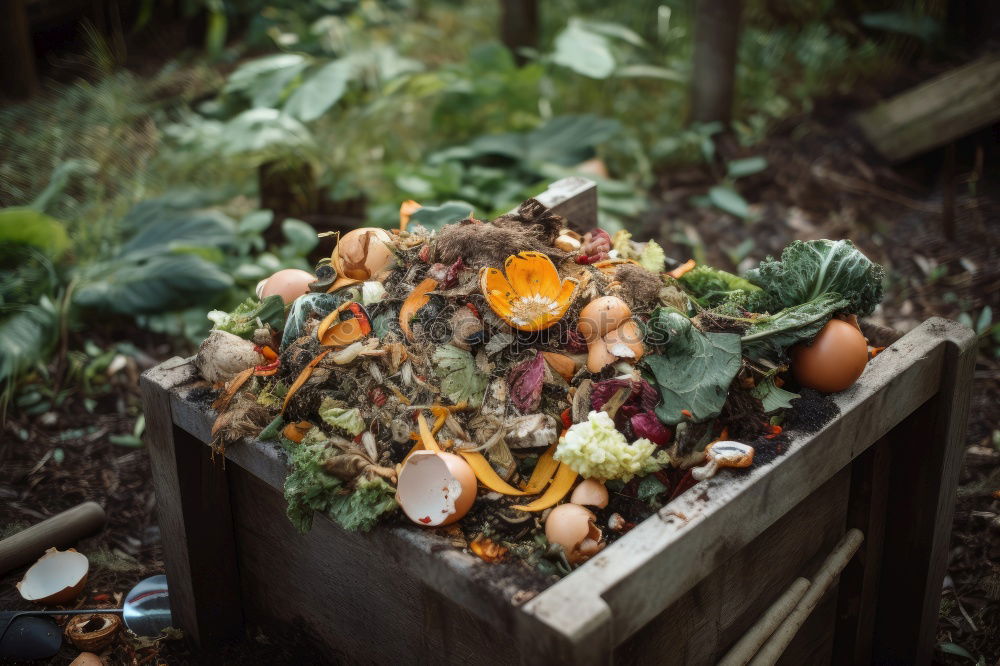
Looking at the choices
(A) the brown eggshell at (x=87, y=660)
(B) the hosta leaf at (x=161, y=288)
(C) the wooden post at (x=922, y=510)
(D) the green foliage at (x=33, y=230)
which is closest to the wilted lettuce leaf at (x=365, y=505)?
(A) the brown eggshell at (x=87, y=660)

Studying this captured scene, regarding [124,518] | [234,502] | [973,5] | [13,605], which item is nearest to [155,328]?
[124,518]

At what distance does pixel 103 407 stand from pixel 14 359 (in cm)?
30

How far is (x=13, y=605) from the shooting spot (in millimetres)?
2039

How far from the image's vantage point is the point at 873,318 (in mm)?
2928

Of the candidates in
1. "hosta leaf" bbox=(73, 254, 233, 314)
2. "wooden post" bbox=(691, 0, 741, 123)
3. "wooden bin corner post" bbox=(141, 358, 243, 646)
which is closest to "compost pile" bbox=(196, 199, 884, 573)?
"wooden bin corner post" bbox=(141, 358, 243, 646)

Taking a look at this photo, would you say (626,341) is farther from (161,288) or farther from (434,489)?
(161,288)

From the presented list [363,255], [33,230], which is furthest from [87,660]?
[33,230]

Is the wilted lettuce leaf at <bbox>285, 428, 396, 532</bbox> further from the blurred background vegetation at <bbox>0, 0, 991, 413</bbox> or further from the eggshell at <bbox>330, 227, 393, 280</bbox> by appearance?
the blurred background vegetation at <bbox>0, 0, 991, 413</bbox>

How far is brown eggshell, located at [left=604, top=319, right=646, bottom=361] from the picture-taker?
1.47 m

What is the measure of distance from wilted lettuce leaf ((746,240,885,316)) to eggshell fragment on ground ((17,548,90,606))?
1.67 m

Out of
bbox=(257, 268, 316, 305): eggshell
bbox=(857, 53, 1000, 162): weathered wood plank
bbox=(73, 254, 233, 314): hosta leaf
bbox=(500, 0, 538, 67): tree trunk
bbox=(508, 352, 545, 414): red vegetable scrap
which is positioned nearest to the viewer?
bbox=(508, 352, 545, 414): red vegetable scrap

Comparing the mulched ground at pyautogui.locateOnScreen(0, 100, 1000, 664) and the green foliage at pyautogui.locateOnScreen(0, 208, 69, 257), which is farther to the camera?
the green foliage at pyautogui.locateOnScreen(0, 208, 69, 257)

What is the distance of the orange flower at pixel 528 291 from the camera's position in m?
1.46

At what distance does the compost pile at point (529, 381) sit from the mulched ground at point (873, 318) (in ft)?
1.93
